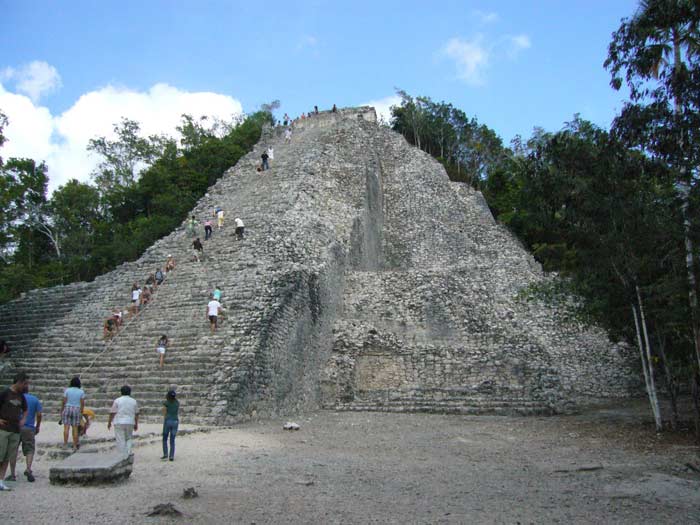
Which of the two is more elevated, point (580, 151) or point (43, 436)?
point (580, 151)

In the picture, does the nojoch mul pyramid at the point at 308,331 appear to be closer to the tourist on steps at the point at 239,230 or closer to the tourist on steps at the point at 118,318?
the tourist on steps at the point at 239,230

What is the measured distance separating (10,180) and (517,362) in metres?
26.6

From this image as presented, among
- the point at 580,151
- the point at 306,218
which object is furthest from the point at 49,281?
the point at 580,151

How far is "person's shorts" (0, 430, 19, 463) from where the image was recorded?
5.79m

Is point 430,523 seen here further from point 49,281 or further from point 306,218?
point 49,281

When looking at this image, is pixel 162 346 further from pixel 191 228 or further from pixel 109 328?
pixel 191 228

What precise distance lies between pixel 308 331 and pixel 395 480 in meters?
7.46

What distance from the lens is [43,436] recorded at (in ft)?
28.1

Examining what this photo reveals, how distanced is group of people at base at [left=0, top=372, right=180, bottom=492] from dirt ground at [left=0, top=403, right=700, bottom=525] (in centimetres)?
26

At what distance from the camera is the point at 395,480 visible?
21.2 feet

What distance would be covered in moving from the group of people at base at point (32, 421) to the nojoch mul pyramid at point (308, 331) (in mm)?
2775

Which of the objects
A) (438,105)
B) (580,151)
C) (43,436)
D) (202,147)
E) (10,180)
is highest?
(438,105)

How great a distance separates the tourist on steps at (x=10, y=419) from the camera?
5.80 meters

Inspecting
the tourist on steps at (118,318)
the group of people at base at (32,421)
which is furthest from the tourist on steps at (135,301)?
the group of people at base at (32,421)
